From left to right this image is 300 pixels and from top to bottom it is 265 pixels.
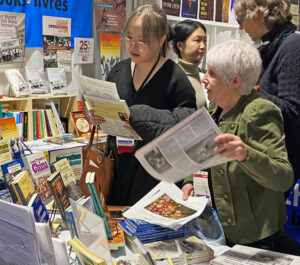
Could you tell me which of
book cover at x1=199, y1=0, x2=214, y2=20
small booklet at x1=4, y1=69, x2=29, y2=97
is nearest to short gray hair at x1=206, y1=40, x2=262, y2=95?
small booklet at x1=4, y1=69, x2=29, y2=97

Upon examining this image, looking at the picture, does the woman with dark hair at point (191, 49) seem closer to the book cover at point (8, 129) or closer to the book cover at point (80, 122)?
the book cover at point (80, 122)

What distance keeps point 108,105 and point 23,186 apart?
488 mm

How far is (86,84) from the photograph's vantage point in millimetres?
1826

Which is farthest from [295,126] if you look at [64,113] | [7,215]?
[64,113]

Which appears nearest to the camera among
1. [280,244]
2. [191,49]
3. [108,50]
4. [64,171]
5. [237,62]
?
[237,62]

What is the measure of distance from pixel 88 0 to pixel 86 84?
3.08m

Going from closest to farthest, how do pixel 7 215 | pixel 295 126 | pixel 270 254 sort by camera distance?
pixel 7 215
pixel 270 254
pixel 295 126

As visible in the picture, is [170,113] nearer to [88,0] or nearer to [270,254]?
[270,254]

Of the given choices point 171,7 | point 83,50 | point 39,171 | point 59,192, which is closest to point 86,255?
point 59,192

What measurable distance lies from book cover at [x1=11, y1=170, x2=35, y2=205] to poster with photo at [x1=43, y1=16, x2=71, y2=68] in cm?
310

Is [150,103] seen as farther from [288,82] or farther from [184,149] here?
[184,149]

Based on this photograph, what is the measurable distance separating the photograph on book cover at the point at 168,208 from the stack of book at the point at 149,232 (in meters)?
0.06

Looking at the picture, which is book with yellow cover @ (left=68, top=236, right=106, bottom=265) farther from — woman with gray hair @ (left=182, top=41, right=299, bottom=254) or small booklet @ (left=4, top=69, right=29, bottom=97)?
small booklet @ (left=4, top=69, right=29, bottom=97)

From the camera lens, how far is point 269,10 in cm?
218
